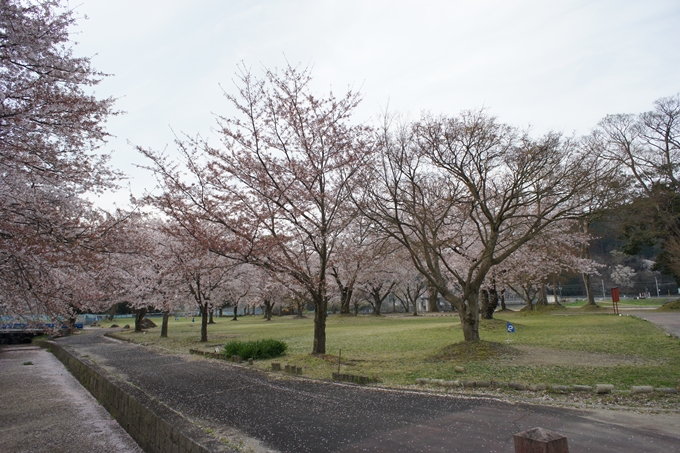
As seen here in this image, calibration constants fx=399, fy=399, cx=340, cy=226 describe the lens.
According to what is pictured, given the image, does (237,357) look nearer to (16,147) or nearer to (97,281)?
(97,281)

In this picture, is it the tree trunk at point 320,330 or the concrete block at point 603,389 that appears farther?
the tree trunk at point 320,330

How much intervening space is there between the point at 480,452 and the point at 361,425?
68.9 inches

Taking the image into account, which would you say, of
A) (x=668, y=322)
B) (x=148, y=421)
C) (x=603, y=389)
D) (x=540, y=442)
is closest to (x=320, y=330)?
(x=148, y=421)

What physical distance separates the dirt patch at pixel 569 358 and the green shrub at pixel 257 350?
684 cm

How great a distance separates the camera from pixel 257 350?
12508mm

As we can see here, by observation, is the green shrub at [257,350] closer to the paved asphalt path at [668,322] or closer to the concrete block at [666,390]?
the concrete block at [666,390]

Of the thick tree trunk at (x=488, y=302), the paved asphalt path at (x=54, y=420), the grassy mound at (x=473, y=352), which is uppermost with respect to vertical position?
the thick tree trunk at (x=488, y=302)

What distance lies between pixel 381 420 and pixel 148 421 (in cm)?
362

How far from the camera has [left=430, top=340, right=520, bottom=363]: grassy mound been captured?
35.0 feet

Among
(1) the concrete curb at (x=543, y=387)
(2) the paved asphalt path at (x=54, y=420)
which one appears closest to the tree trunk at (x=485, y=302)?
(1) the concrete curb at (x=543, y=387)

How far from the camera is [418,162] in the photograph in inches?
486

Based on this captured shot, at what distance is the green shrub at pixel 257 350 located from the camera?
40.5ft

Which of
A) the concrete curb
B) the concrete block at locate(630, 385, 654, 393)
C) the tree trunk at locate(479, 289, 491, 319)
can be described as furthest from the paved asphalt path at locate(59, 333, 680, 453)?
the tree trunk at locate(479, 289, 491, 319)

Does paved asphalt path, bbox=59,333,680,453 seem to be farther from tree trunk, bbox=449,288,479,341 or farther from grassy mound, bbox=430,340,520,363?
tree trunk, bbox=449,288,479,341
